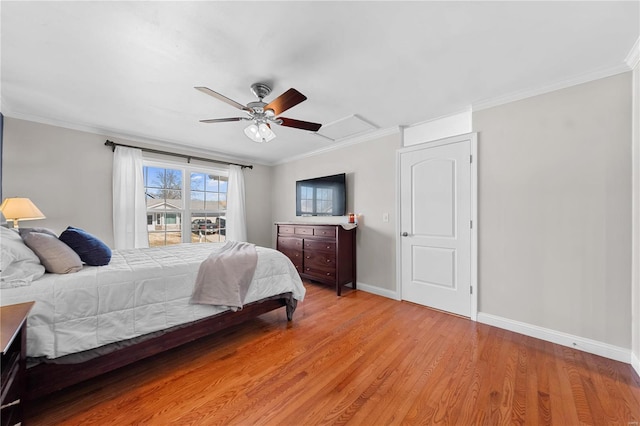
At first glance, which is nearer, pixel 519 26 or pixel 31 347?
pixel 31 347

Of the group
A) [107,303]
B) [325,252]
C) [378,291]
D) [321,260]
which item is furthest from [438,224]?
[107,303]

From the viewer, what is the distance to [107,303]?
1581 mm

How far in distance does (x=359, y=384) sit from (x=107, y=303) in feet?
5.76

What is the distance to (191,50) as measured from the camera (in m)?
1.77

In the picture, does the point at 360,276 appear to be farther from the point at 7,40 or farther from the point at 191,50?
the point at 7,40

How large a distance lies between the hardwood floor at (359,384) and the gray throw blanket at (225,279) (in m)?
0.45

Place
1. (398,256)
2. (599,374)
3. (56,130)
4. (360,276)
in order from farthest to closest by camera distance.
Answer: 1. (360,276)
2. (398,256)
3. (56,130)
4. (599,374)

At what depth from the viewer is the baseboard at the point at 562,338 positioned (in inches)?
75.5

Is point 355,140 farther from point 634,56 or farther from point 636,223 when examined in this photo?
point 636,223

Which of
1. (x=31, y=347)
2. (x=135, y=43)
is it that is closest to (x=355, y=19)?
(x=135, y=43)

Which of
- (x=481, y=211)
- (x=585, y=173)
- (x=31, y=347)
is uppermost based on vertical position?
(x=585, y=173)

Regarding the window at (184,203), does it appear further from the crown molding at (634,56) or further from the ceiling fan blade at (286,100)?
the crown molding at (634,56)

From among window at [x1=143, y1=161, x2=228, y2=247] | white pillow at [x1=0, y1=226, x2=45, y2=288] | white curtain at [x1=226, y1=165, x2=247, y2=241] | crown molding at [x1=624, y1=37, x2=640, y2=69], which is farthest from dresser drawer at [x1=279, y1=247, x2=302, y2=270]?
crown molding at [x1=624, y1=37, x2=640, y2=69]

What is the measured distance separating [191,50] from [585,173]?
3.33m
